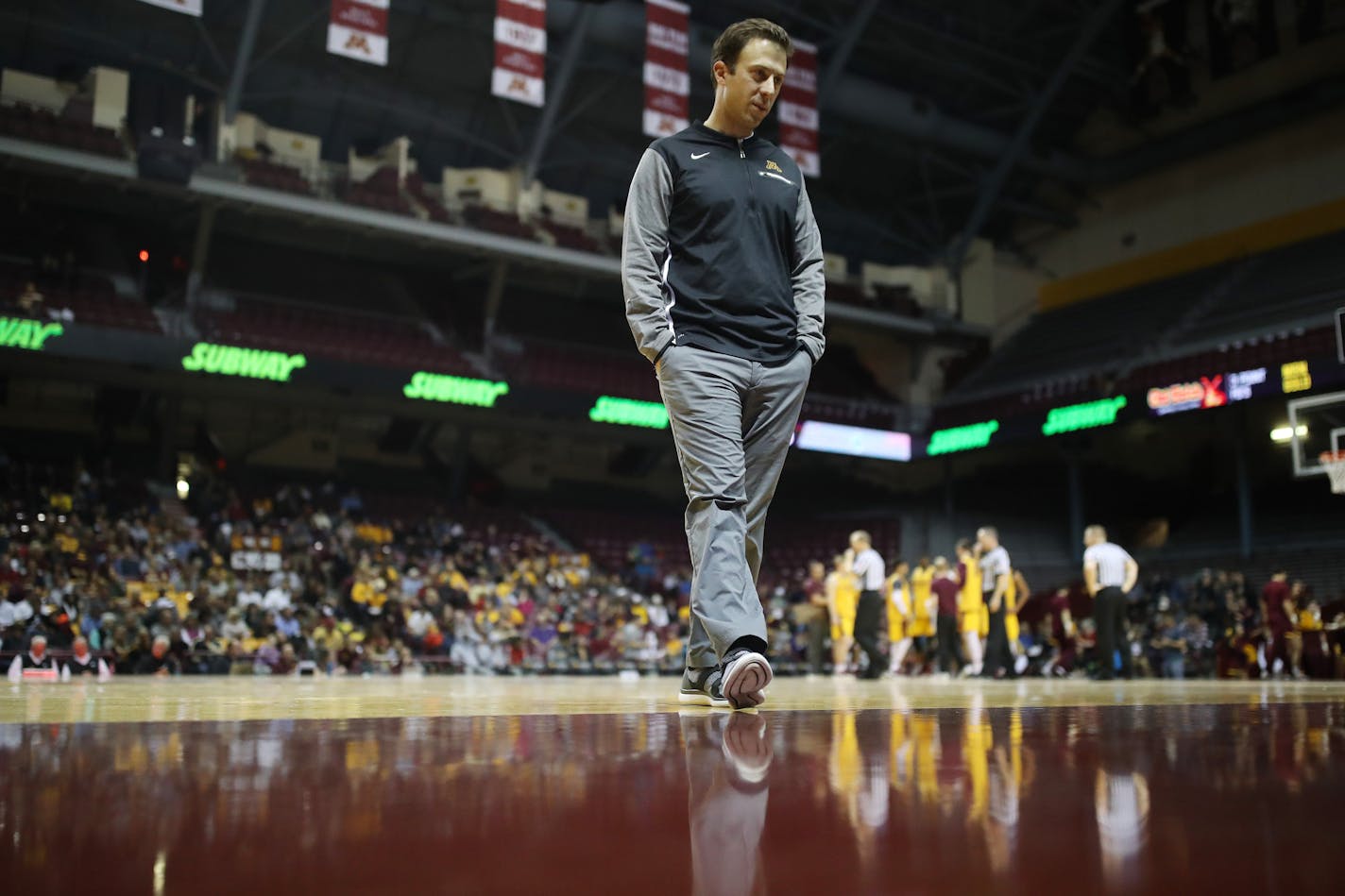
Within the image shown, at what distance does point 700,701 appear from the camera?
3.10 meters

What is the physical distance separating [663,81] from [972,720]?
56.1 ft

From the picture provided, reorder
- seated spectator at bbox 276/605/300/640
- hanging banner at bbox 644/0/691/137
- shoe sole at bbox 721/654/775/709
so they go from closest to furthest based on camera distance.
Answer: shoe sole at bbox 721/654/775/709
seated spectator at bbox 276/605/300/640
hanging banner at bbox 644/0/691/137

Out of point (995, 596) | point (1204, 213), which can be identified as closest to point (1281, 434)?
point (1204, 213)

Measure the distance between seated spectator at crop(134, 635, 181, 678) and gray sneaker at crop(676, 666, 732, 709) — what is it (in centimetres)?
1107

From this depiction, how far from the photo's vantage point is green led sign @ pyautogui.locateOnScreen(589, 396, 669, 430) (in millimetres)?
21281

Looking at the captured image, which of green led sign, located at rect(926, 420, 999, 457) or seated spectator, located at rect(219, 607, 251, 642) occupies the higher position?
green led sign, located at rect(926, 420, 999, 457)

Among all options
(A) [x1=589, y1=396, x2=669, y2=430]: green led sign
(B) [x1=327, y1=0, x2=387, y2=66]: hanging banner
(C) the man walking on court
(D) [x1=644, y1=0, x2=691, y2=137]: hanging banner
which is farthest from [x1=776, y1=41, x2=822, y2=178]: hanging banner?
(C) the man walking on court

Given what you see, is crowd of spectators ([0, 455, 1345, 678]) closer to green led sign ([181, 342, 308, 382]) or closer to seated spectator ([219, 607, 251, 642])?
seated spectator ([219, 607, 251, 642])

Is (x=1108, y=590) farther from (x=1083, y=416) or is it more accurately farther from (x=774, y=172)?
(x=1083, y=416)

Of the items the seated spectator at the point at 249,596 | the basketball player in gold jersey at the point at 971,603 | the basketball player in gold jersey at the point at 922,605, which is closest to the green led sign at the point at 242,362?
the seated spectator at the point at 249,596

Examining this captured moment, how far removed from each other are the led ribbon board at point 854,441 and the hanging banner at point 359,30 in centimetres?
1121

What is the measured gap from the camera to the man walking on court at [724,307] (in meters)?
2.96

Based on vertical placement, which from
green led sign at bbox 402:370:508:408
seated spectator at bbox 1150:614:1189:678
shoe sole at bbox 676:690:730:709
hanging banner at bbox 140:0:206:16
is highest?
hanging banner at bbox 140:0:206:16

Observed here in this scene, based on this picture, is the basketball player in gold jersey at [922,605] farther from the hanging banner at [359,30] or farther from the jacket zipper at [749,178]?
the jacket zipper at [749,178]
